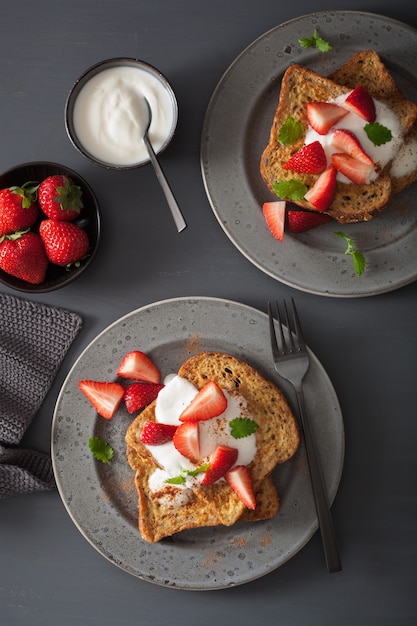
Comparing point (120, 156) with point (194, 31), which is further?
point (194, 31)

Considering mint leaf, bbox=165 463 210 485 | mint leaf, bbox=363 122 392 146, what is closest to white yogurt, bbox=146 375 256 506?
mint leaf, bbox=165 463 210 485

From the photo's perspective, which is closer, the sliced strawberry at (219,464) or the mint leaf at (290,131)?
the sliced strawberry at (219,464)

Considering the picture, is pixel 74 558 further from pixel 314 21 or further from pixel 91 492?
pixel 314 21

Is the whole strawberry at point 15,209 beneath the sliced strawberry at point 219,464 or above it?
above

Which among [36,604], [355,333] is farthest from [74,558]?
[355,333]

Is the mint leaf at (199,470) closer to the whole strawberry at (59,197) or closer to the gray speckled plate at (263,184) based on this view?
the gray speckled plate at (263,184)

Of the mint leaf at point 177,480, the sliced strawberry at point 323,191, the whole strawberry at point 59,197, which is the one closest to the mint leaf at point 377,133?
the sliced strawberry at point 323,191

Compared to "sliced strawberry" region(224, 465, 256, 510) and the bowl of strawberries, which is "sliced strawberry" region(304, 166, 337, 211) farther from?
"sliced strawberry" region(224, 465, 256, 510)
